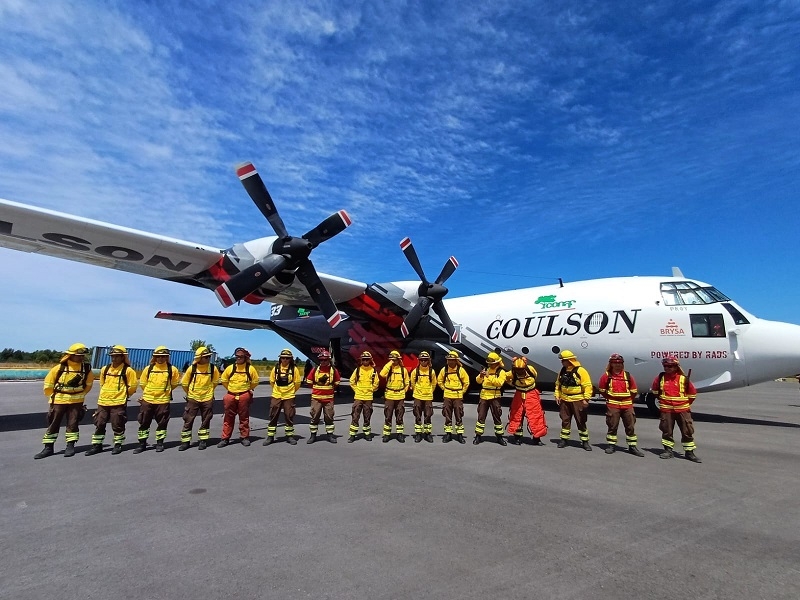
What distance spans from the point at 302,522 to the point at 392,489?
1.51 m

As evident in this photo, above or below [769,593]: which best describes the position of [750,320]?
above

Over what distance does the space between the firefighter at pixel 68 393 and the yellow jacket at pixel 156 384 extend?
2.84 ft

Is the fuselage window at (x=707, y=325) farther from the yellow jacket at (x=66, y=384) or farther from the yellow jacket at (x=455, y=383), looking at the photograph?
the yellow jacket at (x=66, y=384)

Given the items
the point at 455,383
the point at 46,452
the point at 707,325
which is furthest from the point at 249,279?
the point at 707,325

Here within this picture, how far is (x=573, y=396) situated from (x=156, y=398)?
7.96 meters

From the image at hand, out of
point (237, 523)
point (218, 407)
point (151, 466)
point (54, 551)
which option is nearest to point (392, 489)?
point (237, 523)

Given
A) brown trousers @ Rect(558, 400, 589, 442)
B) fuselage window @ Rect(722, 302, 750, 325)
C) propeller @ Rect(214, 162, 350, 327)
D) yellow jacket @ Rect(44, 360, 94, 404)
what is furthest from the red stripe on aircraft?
fuselage window @ Rect(722, 302, 750, 325)

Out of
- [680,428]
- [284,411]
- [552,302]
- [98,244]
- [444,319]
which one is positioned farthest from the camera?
[444,319]

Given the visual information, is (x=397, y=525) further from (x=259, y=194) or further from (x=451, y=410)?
(x=259, y=194)

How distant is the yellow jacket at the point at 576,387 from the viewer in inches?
348

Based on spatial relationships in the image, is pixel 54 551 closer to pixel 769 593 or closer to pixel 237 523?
pixel 237 523

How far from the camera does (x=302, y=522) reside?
4609mm

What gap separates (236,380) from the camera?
355 inches

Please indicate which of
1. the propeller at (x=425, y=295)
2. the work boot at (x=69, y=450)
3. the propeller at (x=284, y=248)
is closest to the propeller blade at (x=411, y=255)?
the propeller at (x=425, y=295)
